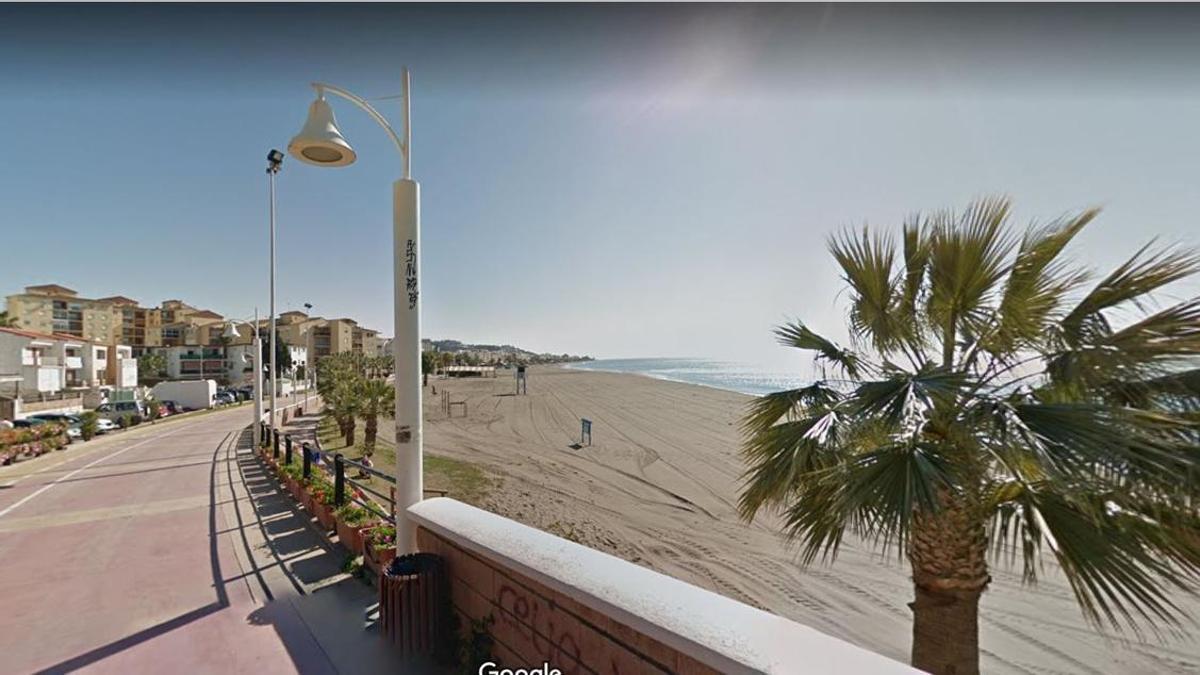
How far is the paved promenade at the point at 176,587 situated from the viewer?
3.57 meters

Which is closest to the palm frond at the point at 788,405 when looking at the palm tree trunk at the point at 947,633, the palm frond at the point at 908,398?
the palm frond at the point at 908,398

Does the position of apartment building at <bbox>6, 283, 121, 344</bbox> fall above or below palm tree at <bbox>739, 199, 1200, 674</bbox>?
above

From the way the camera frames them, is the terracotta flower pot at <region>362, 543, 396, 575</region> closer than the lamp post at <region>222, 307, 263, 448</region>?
Yes

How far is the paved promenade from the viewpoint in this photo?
357cm

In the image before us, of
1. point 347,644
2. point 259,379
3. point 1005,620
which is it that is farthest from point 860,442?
point 259,379

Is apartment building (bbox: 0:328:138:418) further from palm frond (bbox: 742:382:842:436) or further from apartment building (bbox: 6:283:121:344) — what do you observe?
palm frond (bbox: 742:382:842:436)

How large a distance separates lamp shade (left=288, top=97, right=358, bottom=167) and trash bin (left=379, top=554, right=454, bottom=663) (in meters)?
3.32

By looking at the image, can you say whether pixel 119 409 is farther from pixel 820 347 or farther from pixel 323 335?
pixel 323 335

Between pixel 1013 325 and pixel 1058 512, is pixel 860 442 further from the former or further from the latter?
pixel 1013 325

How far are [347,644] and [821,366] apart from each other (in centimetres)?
462

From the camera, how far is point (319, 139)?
12.5 ft

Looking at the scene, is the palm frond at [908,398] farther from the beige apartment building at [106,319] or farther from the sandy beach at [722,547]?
the beige apartment building at [106,319]

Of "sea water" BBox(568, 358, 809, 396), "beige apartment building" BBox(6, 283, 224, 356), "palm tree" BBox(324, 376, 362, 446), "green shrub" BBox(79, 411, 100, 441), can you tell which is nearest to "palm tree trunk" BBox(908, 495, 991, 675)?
"sea water" BBox(568, 358, 809, 396)

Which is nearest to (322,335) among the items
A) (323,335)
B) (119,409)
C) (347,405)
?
(323,335)
